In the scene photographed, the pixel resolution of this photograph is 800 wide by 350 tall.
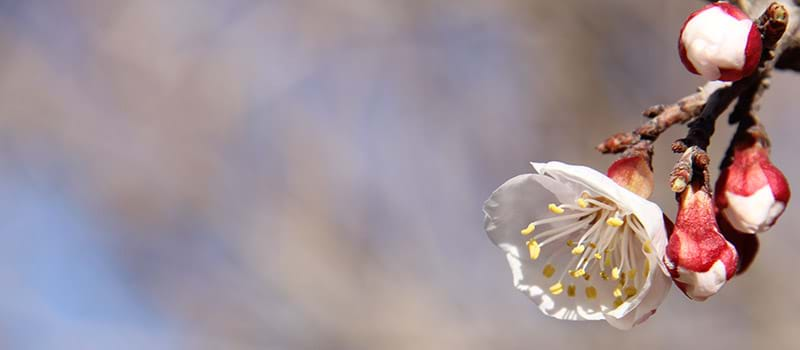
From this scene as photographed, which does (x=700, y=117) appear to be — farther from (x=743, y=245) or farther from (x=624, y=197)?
(x=743, y=245)

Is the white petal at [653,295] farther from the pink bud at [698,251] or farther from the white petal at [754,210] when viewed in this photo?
the white petal at [754,210]

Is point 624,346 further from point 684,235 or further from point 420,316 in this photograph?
point 684,235

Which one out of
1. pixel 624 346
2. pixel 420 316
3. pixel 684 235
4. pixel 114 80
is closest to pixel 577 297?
pixel 684 235

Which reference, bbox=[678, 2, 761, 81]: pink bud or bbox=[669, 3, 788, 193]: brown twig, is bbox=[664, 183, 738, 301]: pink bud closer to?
bbox=[669, 3, 788, 193]: brown twig

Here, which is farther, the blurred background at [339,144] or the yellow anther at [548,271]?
the blurred background at [339,144]

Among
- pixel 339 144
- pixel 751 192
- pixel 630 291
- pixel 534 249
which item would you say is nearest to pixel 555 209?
pixel 534 249

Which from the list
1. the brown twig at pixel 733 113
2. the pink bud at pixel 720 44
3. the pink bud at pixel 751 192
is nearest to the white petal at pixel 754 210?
the pink bud at pixel 751 192

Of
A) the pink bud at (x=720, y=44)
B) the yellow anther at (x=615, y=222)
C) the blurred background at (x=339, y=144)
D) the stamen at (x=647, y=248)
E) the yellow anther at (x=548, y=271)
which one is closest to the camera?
the pink bud at (x=720, y=44)
